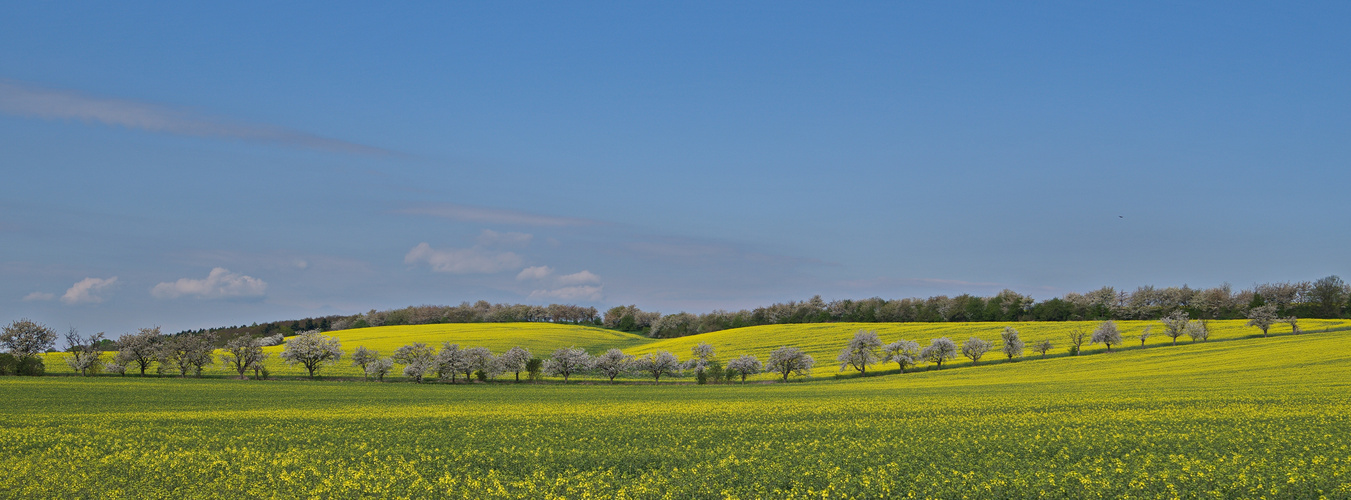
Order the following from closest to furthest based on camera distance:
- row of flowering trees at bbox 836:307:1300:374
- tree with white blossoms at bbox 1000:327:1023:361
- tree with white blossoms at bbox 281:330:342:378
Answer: tree with white blossoms at bbox 281:330:342:378 < row of flowering trees at bbox 836:307:1300:374 < tree with white blossoms at bbox 1000:327:1023:361

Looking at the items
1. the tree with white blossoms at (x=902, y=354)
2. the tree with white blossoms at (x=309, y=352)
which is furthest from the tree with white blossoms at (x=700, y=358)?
the tree with white blossoms at (x=309, y=352)

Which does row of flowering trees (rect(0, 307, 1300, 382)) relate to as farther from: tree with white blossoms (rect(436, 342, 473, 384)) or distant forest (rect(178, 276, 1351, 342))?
distant forest (rect(178, 276, 1351, 342))

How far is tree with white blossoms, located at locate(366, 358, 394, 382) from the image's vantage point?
87.9m

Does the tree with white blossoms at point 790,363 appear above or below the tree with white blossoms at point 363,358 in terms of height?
below

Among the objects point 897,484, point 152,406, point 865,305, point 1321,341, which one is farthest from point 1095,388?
A: point 865,305

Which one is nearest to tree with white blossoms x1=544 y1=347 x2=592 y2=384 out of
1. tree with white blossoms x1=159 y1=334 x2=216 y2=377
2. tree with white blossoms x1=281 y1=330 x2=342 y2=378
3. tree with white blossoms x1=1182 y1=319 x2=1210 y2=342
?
tree with white blossoms x1=281 y1=330 x2=342 y2=378

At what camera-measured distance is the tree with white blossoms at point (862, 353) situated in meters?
90.8

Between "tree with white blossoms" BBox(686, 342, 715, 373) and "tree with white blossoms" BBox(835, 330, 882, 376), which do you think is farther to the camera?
"tree with white blossoms" BBox(686, 342, 715, 373)

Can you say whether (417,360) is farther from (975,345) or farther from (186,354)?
(975,345)

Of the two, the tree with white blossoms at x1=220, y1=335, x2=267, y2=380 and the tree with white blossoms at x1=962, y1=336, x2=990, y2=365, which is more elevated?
the tree with white blossoms at x1=220, y1=335, x2=267, y2=380

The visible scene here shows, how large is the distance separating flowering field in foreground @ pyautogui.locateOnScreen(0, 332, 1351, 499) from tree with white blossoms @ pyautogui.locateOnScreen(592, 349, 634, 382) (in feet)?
131

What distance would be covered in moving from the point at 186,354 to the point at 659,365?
5741 cm

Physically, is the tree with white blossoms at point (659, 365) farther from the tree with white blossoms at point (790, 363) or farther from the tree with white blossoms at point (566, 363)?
the tree with white blossoms at point (790, 363)

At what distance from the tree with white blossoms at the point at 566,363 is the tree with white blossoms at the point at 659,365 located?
22.2 ft
